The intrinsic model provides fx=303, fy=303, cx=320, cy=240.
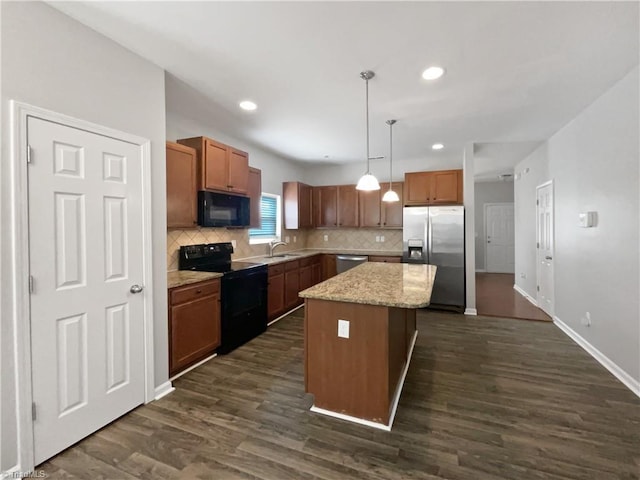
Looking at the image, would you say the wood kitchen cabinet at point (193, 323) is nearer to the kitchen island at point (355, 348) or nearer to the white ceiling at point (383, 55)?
the kitchen island at point (355, 348)

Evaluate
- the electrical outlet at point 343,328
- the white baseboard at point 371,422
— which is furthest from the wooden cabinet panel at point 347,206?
the electrical outlet at point 343,328

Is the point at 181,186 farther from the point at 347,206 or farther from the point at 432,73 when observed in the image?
the point at 347,206

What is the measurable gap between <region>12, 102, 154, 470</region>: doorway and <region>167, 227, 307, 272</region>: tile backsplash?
1130 millimetres

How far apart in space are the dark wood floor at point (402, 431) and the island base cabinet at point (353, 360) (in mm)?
133

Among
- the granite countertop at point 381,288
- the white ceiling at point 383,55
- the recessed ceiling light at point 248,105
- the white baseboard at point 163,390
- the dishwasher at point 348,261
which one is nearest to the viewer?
the white ceiling at point 383,55

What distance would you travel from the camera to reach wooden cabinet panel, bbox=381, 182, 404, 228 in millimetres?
5523

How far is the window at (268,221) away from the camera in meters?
5.10

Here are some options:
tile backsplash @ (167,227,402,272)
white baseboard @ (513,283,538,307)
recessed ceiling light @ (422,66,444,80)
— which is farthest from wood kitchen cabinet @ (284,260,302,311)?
white baseboard @ (513,283,538,307)

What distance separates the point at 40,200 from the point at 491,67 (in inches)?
128

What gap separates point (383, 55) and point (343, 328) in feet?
6.67

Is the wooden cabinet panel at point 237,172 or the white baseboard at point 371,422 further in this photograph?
the wooden cabinet panel at point 237,172

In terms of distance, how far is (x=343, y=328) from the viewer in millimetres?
2139

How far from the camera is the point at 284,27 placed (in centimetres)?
196

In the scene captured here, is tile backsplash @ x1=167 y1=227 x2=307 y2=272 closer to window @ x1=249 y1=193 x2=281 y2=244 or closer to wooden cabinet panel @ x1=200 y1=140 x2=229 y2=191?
window @ x1=249 y1=193 x2=281 y2=244
